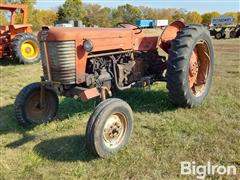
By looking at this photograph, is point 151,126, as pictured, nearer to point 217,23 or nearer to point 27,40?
point 27,40

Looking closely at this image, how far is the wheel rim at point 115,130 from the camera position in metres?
4.41

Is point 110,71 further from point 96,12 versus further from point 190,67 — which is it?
point 96,12

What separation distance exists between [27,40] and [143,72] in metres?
7.23

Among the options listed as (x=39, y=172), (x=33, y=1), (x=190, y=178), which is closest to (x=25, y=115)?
(x=39, y=172)

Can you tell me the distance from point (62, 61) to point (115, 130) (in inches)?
45.0

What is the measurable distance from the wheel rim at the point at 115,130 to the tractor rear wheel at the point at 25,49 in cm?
809

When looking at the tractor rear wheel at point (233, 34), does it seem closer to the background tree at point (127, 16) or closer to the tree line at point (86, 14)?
the background tree at point (127, 16)

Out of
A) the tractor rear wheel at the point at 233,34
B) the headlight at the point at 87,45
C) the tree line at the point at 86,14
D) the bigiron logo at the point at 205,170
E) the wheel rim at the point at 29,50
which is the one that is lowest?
the bigiron logo at the point at 205,170

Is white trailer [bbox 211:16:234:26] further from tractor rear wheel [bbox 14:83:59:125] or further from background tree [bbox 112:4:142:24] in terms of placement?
Answer: tractor rear wheel [bbox 14:83:59:125]

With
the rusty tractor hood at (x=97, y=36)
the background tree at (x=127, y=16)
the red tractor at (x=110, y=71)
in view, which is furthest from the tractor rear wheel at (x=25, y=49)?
the rusty tractor hood at (x=97, y=36)

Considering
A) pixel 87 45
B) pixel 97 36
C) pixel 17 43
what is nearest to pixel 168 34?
pixel 97 36

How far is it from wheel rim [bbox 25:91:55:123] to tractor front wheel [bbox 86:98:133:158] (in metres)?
1.61

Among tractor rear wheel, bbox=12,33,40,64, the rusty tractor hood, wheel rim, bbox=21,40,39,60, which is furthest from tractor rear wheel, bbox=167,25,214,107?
wheel rim, bbox=21,40,39,60

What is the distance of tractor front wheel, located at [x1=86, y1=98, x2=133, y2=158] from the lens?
419 cm
